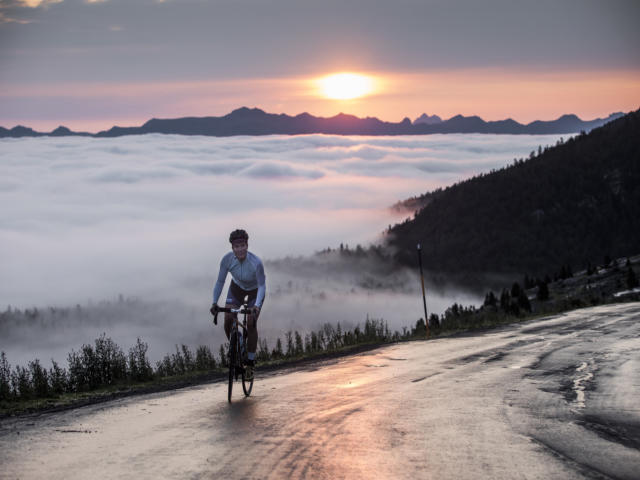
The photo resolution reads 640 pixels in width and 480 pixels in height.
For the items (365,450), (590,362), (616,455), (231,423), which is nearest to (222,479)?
(365,450)

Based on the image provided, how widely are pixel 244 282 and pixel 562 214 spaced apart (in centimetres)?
19178

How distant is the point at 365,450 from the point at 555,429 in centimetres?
223

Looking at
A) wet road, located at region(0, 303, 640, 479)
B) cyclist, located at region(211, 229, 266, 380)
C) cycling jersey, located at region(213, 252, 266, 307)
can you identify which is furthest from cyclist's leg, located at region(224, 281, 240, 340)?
wet road, located at region(0, 303, 640, 479)

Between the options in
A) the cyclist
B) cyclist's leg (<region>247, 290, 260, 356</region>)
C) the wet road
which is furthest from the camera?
cyclist's leg (<region>247, 290, 260, 356</region>)

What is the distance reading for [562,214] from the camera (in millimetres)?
190250

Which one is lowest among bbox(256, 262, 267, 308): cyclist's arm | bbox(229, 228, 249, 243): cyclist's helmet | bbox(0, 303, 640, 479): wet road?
bbox(0, 303, 640, 479): wet road

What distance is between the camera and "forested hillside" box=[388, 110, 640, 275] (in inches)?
7121

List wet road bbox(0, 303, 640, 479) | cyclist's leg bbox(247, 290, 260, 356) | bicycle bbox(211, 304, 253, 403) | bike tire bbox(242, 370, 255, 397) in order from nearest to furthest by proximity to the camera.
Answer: wet road bbox(0, 303, 640, 479), bicycle bbox(211, 304, 253, 403), cyclist's leg bbox(247, 290, 260, 356), bike tire bbox(242, 370, 255, 397)

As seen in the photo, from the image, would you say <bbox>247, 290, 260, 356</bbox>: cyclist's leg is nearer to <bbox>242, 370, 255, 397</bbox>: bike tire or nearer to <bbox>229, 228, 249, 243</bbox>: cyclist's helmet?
<bbox>242, 370, 255, 397</bbox>: bike tire

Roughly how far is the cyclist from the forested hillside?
6837 inches

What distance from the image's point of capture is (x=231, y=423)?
8477 mm

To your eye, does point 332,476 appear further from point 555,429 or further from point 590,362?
point 590,362

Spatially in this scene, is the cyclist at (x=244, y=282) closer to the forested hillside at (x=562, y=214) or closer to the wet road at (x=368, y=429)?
the wet road at (x=368, y=429)

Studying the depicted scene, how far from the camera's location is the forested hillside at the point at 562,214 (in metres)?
181
